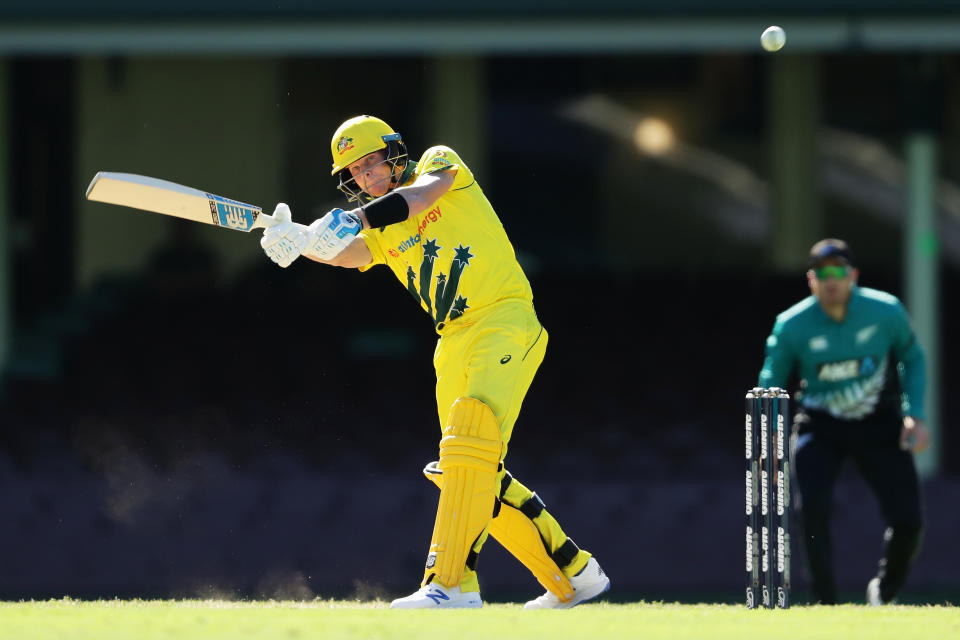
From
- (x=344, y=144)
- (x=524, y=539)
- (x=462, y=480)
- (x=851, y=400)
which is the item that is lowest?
(x=524, y=539)

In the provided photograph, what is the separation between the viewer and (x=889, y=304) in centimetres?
686

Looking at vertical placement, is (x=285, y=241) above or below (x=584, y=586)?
above

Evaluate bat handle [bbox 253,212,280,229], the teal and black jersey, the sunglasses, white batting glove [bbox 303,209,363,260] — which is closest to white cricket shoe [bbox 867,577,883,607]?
the teal and black jersey

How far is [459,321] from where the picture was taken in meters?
5.67

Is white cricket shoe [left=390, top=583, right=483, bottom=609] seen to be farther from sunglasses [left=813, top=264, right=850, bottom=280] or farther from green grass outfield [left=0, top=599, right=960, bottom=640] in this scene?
sunglasses [left=813, top=264, right=850, bottom=280]

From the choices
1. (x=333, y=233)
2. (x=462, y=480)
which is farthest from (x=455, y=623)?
(x=333, y=233)

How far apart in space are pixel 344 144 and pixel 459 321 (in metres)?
0.68

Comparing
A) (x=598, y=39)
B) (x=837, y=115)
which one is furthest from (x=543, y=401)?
(x=837, y=115)

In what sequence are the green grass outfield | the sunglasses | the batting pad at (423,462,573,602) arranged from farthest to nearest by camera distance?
the sunglasses → the batting pad at (423,462,573,602) → the green grass outfield

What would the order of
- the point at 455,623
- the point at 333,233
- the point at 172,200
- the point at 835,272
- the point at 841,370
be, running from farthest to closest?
the point at 841,370 < the point at 835,272 < the point at 172,200 < the point at 333,233 < the point at 455,623

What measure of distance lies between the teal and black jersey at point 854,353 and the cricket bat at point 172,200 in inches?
87.0

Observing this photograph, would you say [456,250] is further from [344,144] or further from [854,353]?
[854,353]

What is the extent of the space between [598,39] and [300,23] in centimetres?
170

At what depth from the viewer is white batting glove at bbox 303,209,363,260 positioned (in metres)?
5.30
